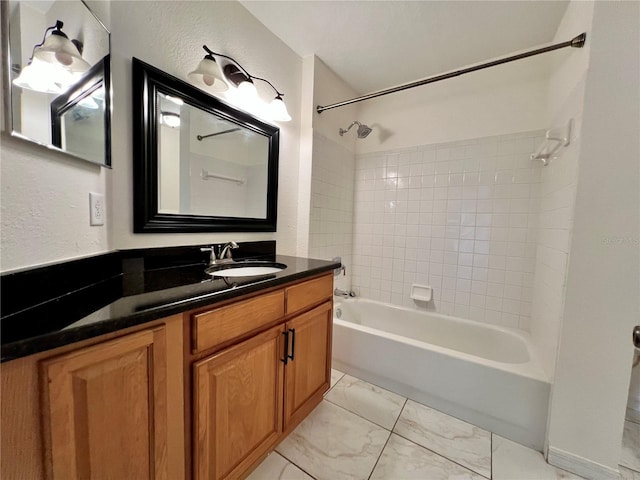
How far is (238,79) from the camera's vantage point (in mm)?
1468

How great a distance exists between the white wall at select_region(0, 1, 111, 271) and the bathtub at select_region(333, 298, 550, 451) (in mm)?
1540

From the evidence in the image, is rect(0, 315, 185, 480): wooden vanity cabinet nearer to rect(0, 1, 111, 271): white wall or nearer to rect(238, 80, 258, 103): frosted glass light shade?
rect(0, 1, 111, 271): white wall

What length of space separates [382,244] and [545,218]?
47.1 inches

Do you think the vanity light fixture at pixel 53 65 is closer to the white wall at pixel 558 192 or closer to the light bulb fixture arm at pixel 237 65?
the light bulb fixture arm at pixel 237 65

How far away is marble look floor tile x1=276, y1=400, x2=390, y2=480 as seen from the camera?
3.74ft

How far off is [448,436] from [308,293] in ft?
3.56

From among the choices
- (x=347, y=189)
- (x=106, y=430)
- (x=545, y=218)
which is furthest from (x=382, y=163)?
(x=106, y=430)

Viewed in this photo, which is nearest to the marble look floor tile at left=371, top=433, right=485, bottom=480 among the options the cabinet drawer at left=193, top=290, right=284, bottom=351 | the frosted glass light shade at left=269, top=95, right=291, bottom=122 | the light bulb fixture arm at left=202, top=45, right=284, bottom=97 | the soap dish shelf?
the cabinet drawer at left=193, top=290, right=284, bottom=351

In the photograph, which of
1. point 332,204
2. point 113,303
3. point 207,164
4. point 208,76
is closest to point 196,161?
point 207,164

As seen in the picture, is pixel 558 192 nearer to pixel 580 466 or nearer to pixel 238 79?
pixel 580 466

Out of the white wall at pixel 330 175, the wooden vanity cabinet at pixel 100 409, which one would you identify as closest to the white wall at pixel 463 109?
the white wall at pixel 330 175

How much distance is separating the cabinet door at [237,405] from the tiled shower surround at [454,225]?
5.19ft

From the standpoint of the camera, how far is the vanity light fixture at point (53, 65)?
69 centimetres

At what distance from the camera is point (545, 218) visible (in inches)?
64.3
